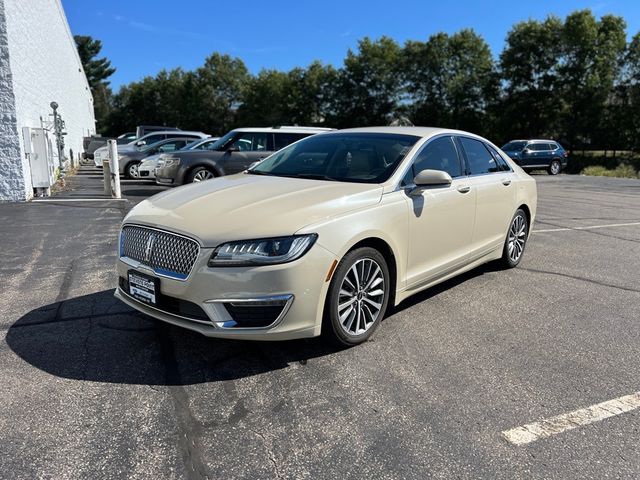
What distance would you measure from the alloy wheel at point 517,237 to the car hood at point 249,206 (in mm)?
2733

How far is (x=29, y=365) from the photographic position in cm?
339

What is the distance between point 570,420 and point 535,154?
25.6 meters

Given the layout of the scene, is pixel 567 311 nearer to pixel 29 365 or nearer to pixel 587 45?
pixel 29 365

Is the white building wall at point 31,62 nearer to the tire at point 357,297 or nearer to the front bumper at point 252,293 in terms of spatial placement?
the front bumper at point 252,293

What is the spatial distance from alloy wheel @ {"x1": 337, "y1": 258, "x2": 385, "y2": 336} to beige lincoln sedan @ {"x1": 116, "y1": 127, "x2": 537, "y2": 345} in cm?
1

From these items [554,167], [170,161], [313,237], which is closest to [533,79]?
[554,167]

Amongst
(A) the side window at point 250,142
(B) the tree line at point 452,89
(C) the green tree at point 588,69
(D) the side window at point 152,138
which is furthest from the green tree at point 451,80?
(A) the side window at point 250,142

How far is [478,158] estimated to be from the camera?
17.5 feet

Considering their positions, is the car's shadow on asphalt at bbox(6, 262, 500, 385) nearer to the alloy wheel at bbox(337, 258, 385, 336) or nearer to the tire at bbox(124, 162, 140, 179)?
the alloy wheel at bbox(337, 258, 385, 336)

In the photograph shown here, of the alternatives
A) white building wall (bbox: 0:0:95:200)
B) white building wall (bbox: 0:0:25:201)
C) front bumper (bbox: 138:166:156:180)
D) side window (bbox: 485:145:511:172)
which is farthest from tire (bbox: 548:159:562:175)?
white building wall (bbox: 0:0:25:201)

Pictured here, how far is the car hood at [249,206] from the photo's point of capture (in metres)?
3.18

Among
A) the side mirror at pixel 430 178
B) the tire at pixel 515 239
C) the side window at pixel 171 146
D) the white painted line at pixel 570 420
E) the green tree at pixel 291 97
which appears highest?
the green tree at pixel 291 97

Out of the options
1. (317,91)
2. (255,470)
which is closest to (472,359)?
(255,470)

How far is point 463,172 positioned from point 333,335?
2.39 m
